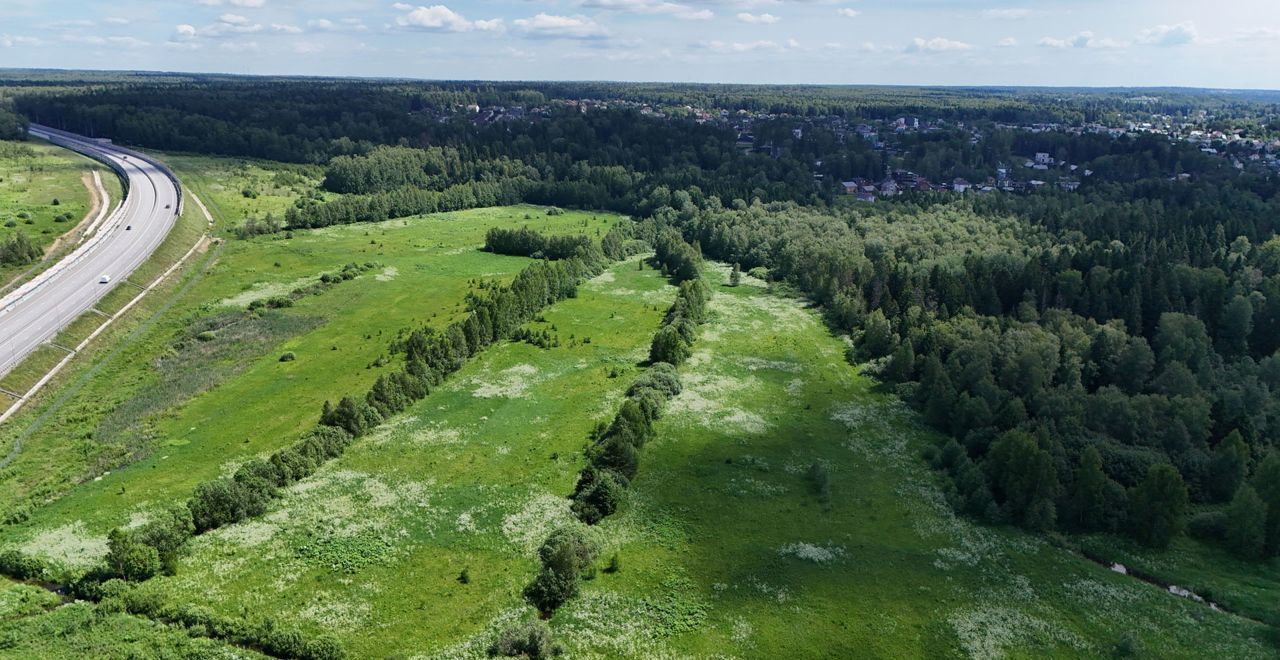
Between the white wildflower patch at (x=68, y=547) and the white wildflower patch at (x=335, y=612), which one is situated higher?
the white wildflower patch at (x=68, y=547)

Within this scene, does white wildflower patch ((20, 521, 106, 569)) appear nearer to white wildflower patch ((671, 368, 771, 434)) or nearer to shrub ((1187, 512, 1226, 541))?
white wildflower patch ((671, 368, 771, 434))

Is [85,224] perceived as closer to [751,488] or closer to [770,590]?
[751,488]

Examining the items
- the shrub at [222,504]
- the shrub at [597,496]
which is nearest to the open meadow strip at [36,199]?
the shrub at [222,504]

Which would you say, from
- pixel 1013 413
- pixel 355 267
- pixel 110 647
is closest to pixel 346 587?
pixel 110 647

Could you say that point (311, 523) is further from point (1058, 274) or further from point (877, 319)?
point (1058, 274)

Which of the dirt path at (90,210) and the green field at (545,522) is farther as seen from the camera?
the dirt path at (90,210)

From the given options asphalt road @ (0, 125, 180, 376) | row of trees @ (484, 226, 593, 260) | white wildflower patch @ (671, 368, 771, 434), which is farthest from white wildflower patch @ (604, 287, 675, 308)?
asphalt road @ (0, 125, 180, 376)

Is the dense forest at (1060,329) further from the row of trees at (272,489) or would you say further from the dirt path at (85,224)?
the dirt path at (85,224)
